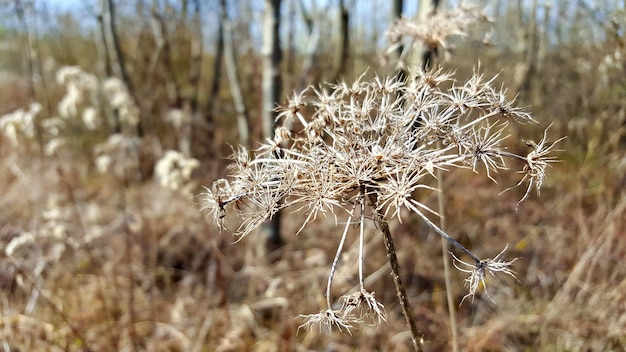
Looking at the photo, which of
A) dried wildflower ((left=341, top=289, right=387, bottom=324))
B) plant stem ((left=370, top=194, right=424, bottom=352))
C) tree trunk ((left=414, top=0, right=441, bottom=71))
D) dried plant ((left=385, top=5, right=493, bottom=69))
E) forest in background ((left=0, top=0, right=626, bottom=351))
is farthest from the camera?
forest in background ((left=0, top=0, right=626, bottom=351))

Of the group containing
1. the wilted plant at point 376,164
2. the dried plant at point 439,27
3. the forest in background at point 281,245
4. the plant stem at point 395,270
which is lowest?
the forest in background at point 281,245

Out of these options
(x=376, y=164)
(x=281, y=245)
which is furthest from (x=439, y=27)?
(x=281, y=245)

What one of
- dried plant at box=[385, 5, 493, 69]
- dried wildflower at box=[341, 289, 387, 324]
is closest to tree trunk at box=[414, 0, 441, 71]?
dried plant at box=[385, 5, 493, 69]

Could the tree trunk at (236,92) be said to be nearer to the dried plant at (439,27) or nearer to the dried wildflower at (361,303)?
the dried plant at (439,27)

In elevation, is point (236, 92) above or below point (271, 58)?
below

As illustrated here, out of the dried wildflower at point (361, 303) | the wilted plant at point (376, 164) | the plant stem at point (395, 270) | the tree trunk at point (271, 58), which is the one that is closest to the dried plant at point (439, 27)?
the wilted plant at point (376, 164)

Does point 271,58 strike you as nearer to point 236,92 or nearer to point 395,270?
point 236,92

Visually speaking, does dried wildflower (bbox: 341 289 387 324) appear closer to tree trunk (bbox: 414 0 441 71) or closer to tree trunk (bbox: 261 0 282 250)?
tree trunk (bbox: 414 0 441 71)

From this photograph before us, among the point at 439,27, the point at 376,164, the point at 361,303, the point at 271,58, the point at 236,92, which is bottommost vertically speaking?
the point at 236,92

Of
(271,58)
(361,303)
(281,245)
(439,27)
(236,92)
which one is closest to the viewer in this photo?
(361,303)

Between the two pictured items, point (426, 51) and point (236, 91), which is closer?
point (426, 51)

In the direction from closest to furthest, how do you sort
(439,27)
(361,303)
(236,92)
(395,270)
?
(361,303) → (395,270) → (439,27) → (236,92)
